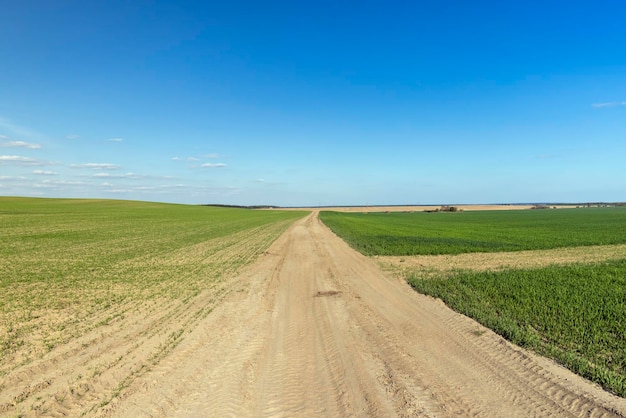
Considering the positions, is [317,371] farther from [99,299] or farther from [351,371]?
[99,299]

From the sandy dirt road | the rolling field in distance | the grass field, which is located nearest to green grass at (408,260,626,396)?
the rolling field in distance

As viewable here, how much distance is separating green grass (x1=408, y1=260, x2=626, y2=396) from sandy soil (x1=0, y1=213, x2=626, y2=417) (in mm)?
533

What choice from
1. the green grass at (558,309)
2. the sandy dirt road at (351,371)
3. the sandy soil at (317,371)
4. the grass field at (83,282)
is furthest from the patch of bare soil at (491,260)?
the grass field at (83,282)

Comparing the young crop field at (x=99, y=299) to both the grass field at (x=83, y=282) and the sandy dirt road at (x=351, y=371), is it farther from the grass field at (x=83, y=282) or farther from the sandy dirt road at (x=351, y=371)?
the sandy dirt road at (x=351, y=371)

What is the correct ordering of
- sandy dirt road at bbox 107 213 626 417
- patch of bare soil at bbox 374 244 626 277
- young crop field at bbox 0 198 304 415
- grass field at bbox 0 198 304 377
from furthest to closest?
patch of bare soil at bbox 374 244 626 277 < grass field at bbox 0 198 304 377 < young crop field at bbox 0 198 304 415 < sandy dirt road at bbox 107 213 626 417

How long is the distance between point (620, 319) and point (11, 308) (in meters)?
17.8

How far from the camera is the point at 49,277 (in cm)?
1463

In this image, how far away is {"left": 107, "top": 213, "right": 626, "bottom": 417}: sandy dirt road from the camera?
5.19 m

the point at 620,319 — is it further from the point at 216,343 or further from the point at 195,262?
the point at 195,262

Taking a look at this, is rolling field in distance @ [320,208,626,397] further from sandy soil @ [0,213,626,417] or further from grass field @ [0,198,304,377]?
grass field @ [0,198,304,377]

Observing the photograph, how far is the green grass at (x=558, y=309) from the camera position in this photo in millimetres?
6785

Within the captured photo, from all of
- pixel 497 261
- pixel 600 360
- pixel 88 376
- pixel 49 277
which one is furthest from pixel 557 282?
pixel 49 277

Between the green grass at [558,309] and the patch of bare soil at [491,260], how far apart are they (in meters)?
1.82

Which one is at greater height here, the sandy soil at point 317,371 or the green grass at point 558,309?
the green grass at point 558,309
